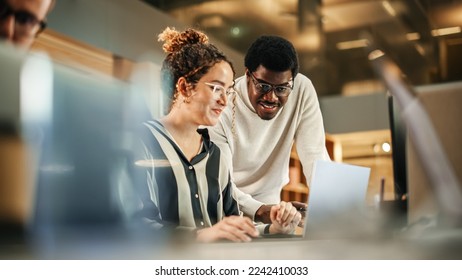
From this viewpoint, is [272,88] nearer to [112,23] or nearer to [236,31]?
[236,31]

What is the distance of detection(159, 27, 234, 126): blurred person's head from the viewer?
2346 mm

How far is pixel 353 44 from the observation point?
95.0 inches

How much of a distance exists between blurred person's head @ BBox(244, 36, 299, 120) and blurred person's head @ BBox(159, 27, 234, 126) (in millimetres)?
81

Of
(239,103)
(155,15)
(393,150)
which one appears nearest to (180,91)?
(239,103)

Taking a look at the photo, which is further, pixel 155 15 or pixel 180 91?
pixel 155 15

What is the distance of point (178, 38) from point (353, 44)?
0.64m

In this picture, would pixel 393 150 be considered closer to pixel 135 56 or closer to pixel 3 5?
pixel 135 56

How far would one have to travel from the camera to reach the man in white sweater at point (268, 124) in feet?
7.63

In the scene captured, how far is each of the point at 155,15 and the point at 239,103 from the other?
A: 51 cm

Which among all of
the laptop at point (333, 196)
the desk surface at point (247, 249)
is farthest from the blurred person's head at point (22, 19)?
the laptop at point (333, 196)

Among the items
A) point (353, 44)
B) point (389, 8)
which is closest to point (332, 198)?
point (353, 44)

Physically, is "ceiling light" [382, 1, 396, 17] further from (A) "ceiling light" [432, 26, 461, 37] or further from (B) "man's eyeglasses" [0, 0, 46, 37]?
(B) "man's eyeglasses" [0, 0, 46, 37]

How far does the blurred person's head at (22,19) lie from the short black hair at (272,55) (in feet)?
2.71
